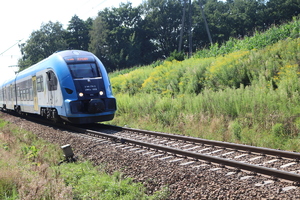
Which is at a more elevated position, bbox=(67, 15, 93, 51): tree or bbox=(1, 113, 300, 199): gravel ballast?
bbox=(67, 15, 93, 51): tree

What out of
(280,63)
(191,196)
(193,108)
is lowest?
(191,196)

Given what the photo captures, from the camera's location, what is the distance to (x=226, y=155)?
22.5 ft

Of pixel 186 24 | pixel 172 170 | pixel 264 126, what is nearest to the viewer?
pixel 172 170

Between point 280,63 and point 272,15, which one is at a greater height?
point 272,15

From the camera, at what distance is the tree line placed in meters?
56.7

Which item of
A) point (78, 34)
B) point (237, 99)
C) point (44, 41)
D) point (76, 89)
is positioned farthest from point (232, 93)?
point (44, 41)

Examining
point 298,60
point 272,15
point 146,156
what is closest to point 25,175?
point 146,156

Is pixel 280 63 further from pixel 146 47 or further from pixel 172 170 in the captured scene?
pixel 146 47

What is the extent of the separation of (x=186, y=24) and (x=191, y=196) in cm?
5811

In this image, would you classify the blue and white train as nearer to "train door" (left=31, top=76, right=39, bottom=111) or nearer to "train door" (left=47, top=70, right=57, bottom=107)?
"train door" (left=47, top=70, right=57, bottom=107)

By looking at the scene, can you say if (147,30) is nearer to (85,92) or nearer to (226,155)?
(85,92)

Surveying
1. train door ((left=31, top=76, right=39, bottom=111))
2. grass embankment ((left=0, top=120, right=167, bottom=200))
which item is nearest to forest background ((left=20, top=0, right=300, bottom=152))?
grass embankment ((left=0, top=120, right=167, bottom=200))

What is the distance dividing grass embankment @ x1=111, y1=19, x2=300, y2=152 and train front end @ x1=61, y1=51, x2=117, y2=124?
1.90 metres

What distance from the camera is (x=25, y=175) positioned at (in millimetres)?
5746
